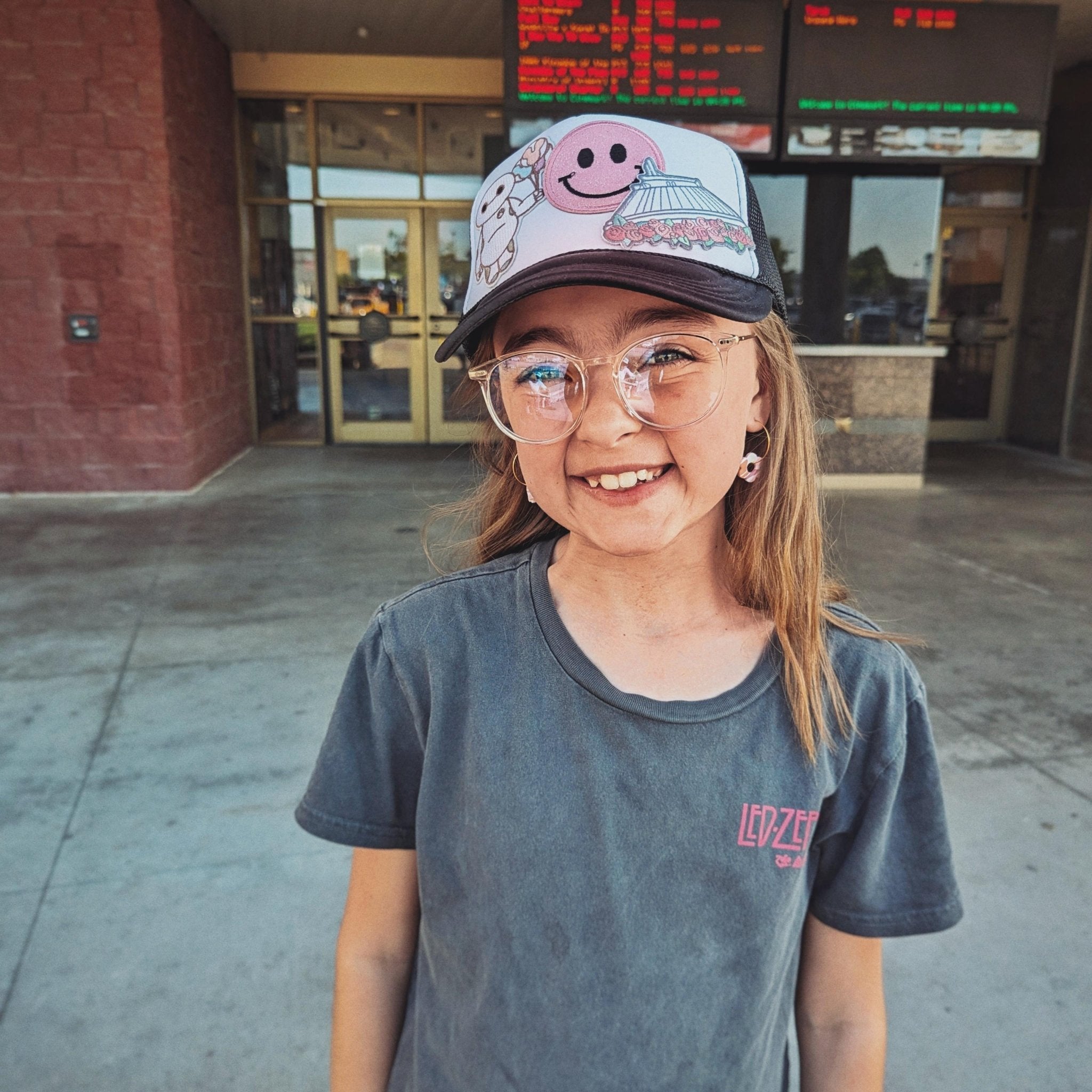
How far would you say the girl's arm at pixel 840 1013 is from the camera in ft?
3.37

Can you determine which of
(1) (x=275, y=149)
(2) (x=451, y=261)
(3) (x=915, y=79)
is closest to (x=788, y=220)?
(3) (x=915, y=79)

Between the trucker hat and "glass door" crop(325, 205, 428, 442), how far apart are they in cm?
875

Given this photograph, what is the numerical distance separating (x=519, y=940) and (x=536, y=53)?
19.1 feet

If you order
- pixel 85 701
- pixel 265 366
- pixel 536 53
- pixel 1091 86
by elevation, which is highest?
pixel 1091 86

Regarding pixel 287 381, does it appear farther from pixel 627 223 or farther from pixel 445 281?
pixel 627 223

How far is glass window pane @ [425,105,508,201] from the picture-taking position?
30.0 feet

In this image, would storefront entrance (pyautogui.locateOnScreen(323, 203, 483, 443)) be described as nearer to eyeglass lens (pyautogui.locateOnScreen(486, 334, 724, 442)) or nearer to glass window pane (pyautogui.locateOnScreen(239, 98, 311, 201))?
glass window pane (pyautogui.locateOnScreen(239, 98, 311, 201))

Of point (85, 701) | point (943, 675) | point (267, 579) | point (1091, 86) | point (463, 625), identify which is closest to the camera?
point (463, 625)

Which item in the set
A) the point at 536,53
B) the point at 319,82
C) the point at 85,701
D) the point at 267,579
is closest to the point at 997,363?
the point at 536,53

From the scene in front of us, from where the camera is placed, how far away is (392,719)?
1033 millimetres

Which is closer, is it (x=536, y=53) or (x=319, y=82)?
(x=536, y=53)

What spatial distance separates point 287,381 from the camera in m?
9.72

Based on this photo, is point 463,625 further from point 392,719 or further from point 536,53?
point 536,53

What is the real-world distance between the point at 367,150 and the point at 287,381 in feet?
7.52
